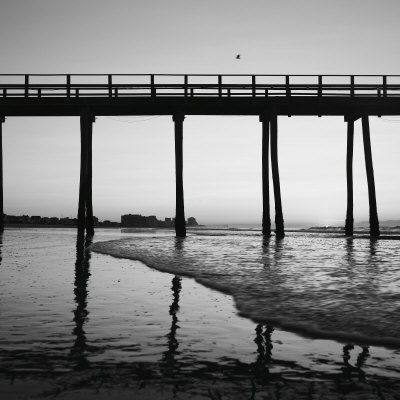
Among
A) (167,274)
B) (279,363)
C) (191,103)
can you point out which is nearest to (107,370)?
(279,363)

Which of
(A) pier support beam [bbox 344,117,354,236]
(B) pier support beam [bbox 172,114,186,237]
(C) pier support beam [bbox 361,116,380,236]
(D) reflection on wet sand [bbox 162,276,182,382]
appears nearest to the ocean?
(D) reflection on wet sand [bbox 162,276,182,382]

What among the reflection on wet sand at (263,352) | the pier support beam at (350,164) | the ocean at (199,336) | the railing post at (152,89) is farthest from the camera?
the pier support beam at (350,164)

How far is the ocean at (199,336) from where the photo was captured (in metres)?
2.54

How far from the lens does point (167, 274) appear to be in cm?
786

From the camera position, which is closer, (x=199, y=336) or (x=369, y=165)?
(x=199, y=336)

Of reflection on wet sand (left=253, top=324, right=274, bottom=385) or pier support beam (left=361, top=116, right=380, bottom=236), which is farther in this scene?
pier support beam (left=361, top=116, right=380, bottom=236)

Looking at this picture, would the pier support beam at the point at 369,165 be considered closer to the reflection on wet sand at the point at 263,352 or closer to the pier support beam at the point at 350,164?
the pier support beam at the point at 350,164

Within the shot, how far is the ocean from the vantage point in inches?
99.8

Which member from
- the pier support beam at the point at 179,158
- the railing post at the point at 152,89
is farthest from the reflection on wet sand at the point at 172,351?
the pier support beam at the point at 179,158

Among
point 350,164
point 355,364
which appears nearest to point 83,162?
point 350,164

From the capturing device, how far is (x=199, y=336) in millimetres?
3604

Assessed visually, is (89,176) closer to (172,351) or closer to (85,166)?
(85,166)

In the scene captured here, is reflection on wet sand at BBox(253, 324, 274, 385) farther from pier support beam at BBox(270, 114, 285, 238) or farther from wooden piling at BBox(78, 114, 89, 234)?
wooden piling at BBox(78, 114, 89, 234)

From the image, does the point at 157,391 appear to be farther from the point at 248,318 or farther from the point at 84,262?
the point at 84,262
